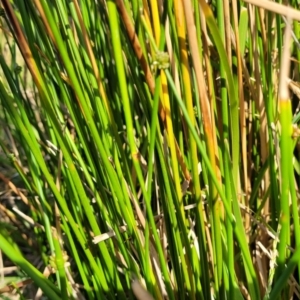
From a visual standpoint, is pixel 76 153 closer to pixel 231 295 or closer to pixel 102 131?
pixel 102 131

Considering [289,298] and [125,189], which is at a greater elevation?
[125,189]

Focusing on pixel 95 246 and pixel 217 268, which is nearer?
pixel 217 268

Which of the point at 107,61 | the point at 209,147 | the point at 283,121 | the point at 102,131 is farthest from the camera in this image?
the point at 107,61

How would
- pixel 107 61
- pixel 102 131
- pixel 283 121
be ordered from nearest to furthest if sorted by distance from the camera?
pixel 283 121
pixel 102 131
pixel 107 61

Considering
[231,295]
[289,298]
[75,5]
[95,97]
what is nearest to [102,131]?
[95,97]

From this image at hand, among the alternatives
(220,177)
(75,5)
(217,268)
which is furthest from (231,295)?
(75,5)

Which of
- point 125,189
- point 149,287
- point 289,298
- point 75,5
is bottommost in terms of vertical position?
point 289,298
